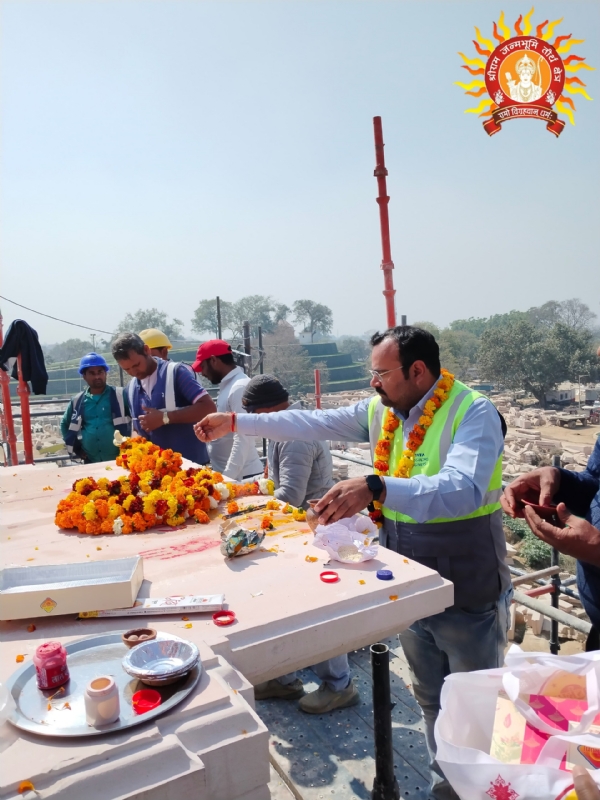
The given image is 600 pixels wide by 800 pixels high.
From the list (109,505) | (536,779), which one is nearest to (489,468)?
(536,779)

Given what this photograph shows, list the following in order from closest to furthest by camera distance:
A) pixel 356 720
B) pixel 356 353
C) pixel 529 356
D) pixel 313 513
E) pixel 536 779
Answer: pixel 536 779 → pixel 313 513 → pixel 356 720 → pixel 529 356 → pixel 356 353

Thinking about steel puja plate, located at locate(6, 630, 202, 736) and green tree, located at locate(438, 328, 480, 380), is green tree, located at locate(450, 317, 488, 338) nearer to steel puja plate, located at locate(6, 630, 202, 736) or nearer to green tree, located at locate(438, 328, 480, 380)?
green tree, located at locate(438, 328, 480, 380)

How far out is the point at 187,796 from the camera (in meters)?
1.19

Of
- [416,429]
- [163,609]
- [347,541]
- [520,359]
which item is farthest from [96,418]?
[520,359]

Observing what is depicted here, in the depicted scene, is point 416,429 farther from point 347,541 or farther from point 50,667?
point 50,667

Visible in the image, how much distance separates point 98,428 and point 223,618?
3858 millimetres

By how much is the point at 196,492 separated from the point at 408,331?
56.2 inches

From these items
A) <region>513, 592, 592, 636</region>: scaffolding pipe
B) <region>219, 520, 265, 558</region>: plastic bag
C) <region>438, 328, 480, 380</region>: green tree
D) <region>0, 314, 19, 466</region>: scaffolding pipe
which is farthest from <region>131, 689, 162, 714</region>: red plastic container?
<region>438, 328, 480, 380</region>: green tree

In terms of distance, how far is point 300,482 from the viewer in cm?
346

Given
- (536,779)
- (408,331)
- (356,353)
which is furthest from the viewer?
(356,353)

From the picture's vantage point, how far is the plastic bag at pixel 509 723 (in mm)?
1198

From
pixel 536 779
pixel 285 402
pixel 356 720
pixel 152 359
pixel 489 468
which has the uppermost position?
pixel 152 359

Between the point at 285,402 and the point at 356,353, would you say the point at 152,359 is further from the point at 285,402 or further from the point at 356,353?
the point at 356,353

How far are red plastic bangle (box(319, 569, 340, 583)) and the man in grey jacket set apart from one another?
1.34 metres
